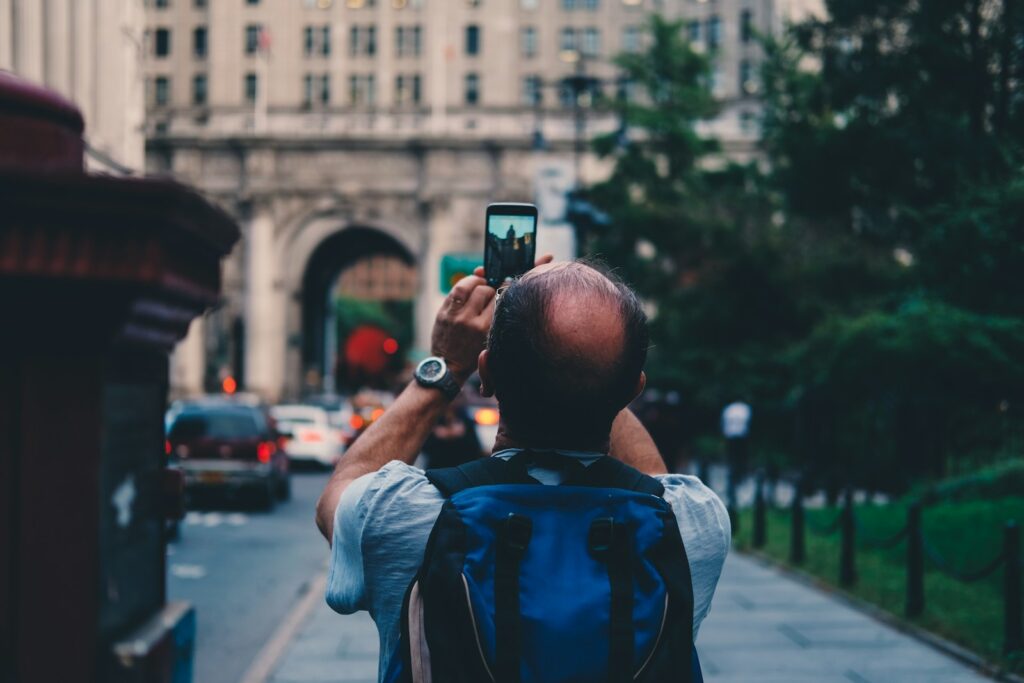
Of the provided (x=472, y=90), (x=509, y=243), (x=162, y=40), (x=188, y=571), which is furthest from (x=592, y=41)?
(x=509, y=243)

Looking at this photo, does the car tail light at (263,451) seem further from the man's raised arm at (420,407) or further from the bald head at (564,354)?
the bald head at (564,354)

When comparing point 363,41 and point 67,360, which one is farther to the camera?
point 363,41

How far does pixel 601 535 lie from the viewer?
2.07m

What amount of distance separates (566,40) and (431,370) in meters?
68.0

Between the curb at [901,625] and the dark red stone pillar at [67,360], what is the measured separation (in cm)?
599

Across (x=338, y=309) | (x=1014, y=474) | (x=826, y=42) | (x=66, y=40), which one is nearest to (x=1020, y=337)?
(x=1014, y=474)

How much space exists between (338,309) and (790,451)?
248 ft

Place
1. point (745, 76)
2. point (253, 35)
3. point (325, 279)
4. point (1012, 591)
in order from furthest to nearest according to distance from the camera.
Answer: point (325, 279) → point (745, 76) → point (253, 35) → point (1012, 591)

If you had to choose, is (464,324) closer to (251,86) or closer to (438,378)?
(438,378)

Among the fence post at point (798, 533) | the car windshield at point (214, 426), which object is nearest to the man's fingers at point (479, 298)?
the fence post at point (798, 533)

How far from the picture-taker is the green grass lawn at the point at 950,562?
9.09 m

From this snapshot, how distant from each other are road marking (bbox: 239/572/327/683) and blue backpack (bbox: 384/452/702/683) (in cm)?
455

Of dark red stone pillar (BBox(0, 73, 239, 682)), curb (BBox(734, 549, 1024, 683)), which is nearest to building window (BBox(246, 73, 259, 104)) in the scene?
curb (BBox(734, 549, 1024, 683))

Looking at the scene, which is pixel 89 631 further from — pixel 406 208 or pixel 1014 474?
pixel 406 208
